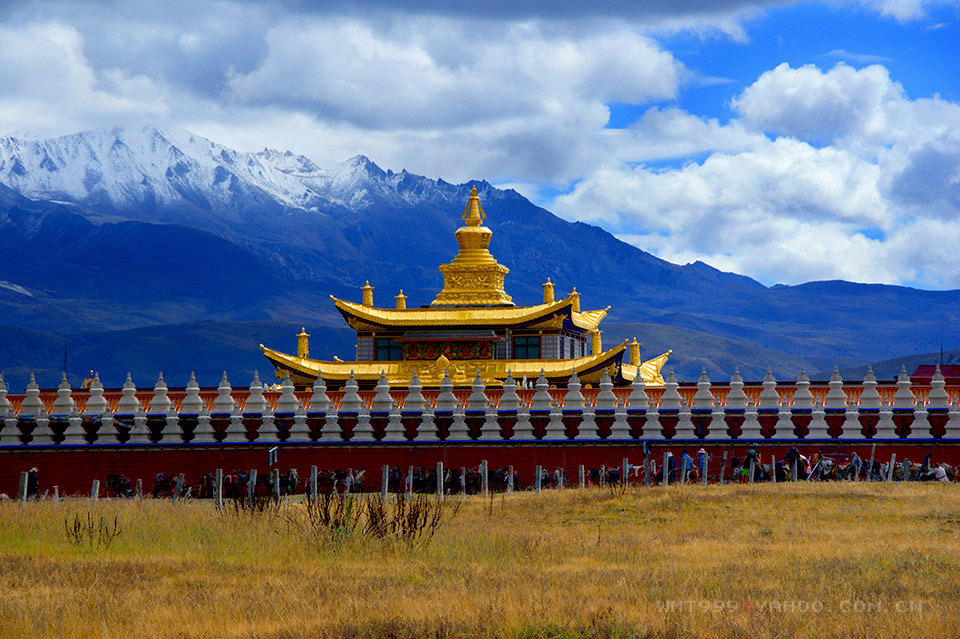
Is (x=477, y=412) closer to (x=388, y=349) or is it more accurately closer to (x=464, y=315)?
(x=464, y=315)

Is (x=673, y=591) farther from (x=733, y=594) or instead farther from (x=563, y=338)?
(x=563, y=338)

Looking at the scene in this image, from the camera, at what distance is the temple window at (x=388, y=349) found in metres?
54.9

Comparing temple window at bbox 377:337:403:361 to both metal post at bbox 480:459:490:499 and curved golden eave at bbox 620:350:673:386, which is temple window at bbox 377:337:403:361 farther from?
metal post at bbox 480:459:490:499

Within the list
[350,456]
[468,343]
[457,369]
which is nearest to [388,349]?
[468,343]

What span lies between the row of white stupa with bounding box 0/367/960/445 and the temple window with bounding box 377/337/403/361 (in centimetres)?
1013

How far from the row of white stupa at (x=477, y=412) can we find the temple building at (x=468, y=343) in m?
7.10

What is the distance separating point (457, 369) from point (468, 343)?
8.58 feet

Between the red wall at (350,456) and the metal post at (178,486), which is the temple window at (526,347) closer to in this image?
the red wall at (350,456)

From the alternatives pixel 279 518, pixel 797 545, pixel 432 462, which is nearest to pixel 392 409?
pixel 432 462

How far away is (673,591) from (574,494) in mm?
13034

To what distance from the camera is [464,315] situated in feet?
178

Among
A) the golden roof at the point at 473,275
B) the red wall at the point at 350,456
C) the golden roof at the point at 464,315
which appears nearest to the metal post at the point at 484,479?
the red wall at the point at 350,456

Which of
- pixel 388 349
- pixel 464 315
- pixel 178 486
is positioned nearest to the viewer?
pixel 178 486

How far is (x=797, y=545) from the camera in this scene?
27.5 meters
